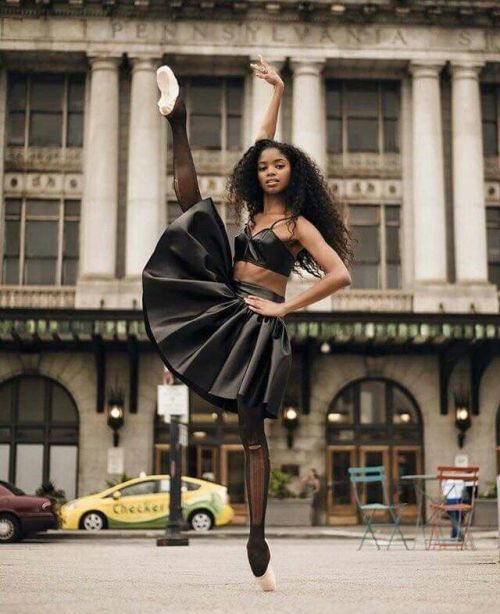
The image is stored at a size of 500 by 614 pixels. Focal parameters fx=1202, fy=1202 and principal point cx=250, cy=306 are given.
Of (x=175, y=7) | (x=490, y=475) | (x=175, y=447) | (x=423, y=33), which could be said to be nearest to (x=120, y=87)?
(x=175, y=7)

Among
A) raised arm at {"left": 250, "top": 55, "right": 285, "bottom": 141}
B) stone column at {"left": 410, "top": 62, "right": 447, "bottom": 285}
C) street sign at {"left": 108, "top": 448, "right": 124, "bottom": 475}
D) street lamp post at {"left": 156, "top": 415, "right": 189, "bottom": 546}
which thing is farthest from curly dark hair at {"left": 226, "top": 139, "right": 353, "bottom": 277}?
stone column at {"left": 410, "top": 62, "right": 447, "bottom": 285}

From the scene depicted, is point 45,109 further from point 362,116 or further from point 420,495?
point 420,495

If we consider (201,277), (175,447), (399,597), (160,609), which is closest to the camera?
(160,609)

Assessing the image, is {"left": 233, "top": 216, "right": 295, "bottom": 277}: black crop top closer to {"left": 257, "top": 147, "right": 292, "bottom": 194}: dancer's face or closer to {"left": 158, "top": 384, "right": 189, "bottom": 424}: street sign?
{"left": 257, "top": 147, "right": 292, "bottom": 194}: dancer's face

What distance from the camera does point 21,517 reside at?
76.2 ft

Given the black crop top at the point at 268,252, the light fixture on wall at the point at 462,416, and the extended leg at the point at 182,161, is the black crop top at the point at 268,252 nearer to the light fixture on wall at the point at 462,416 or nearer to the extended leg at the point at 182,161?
the extended leg at the point at 182,161

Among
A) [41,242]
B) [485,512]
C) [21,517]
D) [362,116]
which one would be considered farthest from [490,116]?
[21,517]

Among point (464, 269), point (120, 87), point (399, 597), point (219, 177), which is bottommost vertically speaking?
point (399, 597)

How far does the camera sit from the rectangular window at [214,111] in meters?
37.5

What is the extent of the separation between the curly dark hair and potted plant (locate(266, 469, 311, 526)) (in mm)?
25444

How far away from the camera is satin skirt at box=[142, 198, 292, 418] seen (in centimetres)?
635

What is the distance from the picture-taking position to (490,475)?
115 feet

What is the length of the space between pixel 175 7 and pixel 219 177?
528 cm

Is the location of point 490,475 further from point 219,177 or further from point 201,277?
point 201,277
